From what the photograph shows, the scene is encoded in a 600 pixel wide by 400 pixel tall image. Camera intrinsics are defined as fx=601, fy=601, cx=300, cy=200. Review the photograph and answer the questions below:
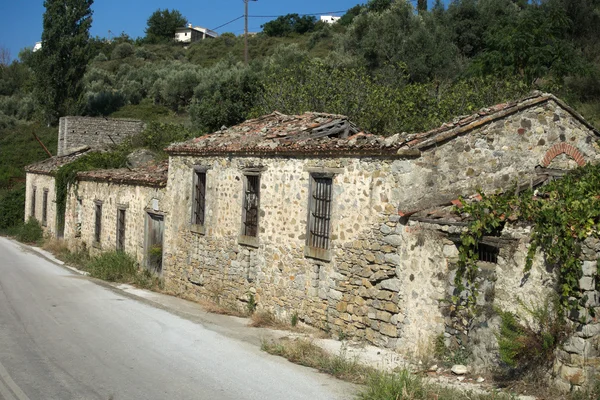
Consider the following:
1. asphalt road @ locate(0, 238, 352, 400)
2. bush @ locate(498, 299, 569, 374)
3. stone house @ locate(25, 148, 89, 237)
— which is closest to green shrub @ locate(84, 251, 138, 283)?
asphalt road @ locate(0, 238, 352, 400)

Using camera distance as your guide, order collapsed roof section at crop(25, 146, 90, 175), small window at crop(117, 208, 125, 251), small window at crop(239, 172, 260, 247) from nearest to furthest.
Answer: small window at crop(239, 172, 260, 247), small window at crop(117, 208, 125, 251), collapsed roof section at crop(25, 146, 90, 175)

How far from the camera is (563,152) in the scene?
35.8 ft

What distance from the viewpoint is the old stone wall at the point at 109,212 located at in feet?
58.1

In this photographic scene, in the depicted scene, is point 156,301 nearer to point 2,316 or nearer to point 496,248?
point 2,316

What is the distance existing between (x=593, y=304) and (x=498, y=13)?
37.3m

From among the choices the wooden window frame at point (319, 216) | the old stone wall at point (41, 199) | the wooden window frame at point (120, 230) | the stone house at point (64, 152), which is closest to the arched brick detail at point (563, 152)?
the wooden window frame at point (319, 216)

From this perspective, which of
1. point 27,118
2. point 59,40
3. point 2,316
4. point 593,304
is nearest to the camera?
point 593,304

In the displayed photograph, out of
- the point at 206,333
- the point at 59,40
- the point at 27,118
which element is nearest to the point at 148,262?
the point at 206,333

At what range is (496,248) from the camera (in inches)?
326

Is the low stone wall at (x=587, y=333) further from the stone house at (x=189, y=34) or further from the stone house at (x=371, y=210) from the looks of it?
the stone house at (x=189, y=34)

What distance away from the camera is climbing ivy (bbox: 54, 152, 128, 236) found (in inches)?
940

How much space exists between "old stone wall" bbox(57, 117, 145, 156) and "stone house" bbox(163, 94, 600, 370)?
21.8 meters

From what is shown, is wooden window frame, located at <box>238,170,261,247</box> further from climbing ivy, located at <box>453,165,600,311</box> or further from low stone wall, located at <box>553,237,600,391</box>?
low stone wall, located at <box>553,237,600,391</box>

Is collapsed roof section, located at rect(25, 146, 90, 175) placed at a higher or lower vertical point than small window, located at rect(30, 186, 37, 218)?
higher
